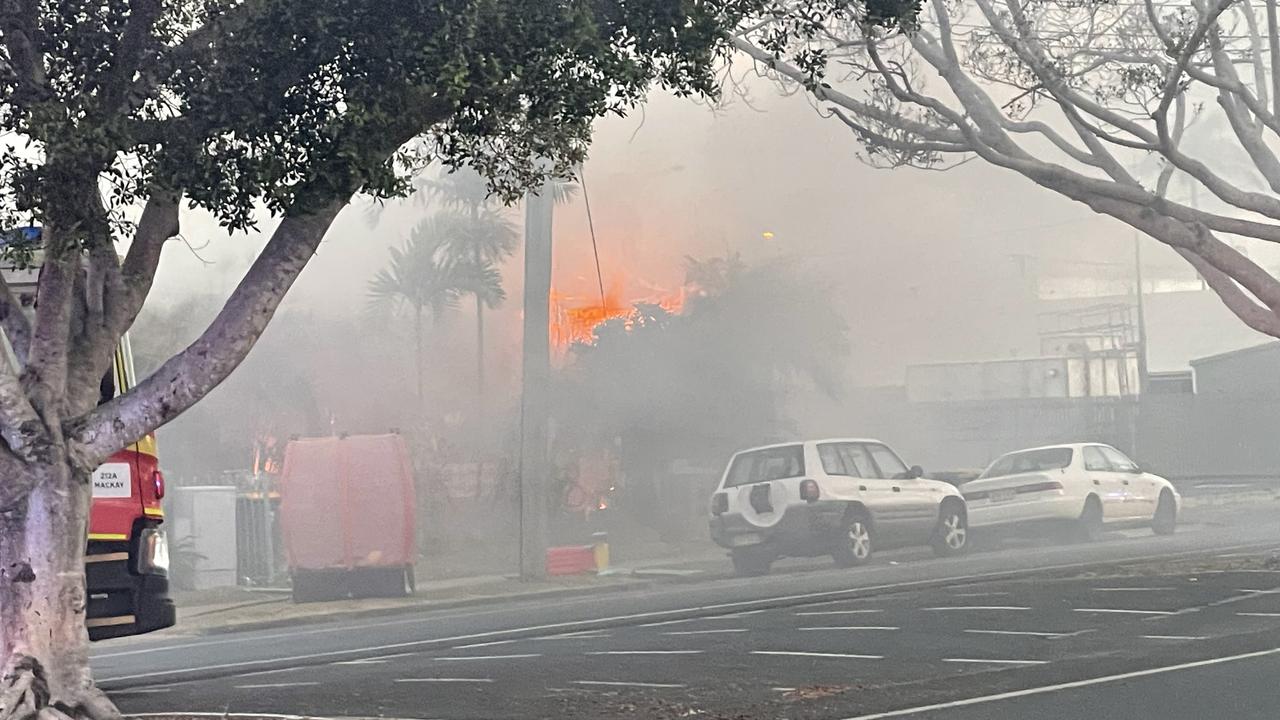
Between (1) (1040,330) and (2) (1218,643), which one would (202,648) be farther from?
(1) (1040,330)

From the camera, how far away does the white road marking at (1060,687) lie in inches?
284

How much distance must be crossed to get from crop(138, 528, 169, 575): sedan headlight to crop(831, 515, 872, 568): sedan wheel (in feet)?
35.4

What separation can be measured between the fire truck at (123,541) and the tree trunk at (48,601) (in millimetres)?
915

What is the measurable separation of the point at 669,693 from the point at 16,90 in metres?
4.39

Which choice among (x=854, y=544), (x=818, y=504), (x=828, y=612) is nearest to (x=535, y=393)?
(x=818, y=504)

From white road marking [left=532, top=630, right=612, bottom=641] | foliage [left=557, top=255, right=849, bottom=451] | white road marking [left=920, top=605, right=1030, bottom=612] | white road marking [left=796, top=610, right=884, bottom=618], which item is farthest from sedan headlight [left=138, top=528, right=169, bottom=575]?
foliage [left=557, top=255, right=849, bottom=451]

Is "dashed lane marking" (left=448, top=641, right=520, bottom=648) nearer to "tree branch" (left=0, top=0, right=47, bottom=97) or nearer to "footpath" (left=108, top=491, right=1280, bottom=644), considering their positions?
"footpath" (left=108, top=491, right=1280, bottom=644)

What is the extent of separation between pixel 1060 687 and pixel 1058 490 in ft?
43.3

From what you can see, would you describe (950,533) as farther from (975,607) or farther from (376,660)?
(376,660)

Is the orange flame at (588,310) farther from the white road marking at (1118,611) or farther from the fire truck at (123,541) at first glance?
the fire truck at (123,541)

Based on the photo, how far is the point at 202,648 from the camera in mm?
12172

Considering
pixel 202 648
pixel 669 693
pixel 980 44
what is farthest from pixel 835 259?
pixel 669 693

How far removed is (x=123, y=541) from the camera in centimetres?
771

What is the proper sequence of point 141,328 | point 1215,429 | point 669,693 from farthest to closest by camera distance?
point 1215,429 → point 141,328 → point 669,693
